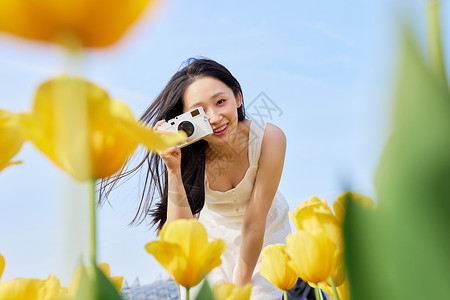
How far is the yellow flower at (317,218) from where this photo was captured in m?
0.31

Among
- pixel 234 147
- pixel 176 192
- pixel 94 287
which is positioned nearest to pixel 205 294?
pixel 94 287

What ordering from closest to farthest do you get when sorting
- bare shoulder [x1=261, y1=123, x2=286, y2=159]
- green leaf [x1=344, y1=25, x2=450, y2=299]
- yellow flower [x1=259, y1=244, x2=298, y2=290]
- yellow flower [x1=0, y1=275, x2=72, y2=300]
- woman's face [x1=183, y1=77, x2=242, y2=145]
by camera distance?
green leaf [x1=344, y1=25, x2=450, y2=299] < yellow flower [x1=0, y1=275, x2=72, y2=300] < yellow flower [x1=259, y1=244, x2=298, y2=290] < woman's face [x1=183, y1=77, x2=242, y2=145] < bare shoulder [x1=261, y1=123, x2=286, y2=159]

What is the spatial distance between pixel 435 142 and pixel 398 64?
0.02 meters

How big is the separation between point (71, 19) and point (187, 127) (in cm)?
135

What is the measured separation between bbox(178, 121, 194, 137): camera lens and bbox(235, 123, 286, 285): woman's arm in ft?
1.54

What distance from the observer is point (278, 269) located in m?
0.51

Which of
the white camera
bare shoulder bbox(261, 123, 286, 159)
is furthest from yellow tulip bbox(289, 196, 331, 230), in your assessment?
bare shoulder bbox(261, 123, 286, 159)

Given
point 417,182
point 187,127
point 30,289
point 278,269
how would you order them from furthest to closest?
point 187,127 → point 278,269 → point 30,289 → point 417,182

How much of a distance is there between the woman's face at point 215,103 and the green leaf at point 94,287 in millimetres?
1463

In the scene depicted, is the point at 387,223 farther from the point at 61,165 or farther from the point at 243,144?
the point at 243,144

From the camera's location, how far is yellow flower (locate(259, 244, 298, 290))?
502mm

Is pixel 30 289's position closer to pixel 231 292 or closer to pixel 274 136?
pixel 231 292

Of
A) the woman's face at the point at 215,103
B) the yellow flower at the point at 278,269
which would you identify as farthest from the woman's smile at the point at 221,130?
the yellow flower at the point at 278,269

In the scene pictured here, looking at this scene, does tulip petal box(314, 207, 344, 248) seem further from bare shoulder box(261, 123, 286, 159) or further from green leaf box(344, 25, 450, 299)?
bare shoulder box(261, 123, 286, 159)
